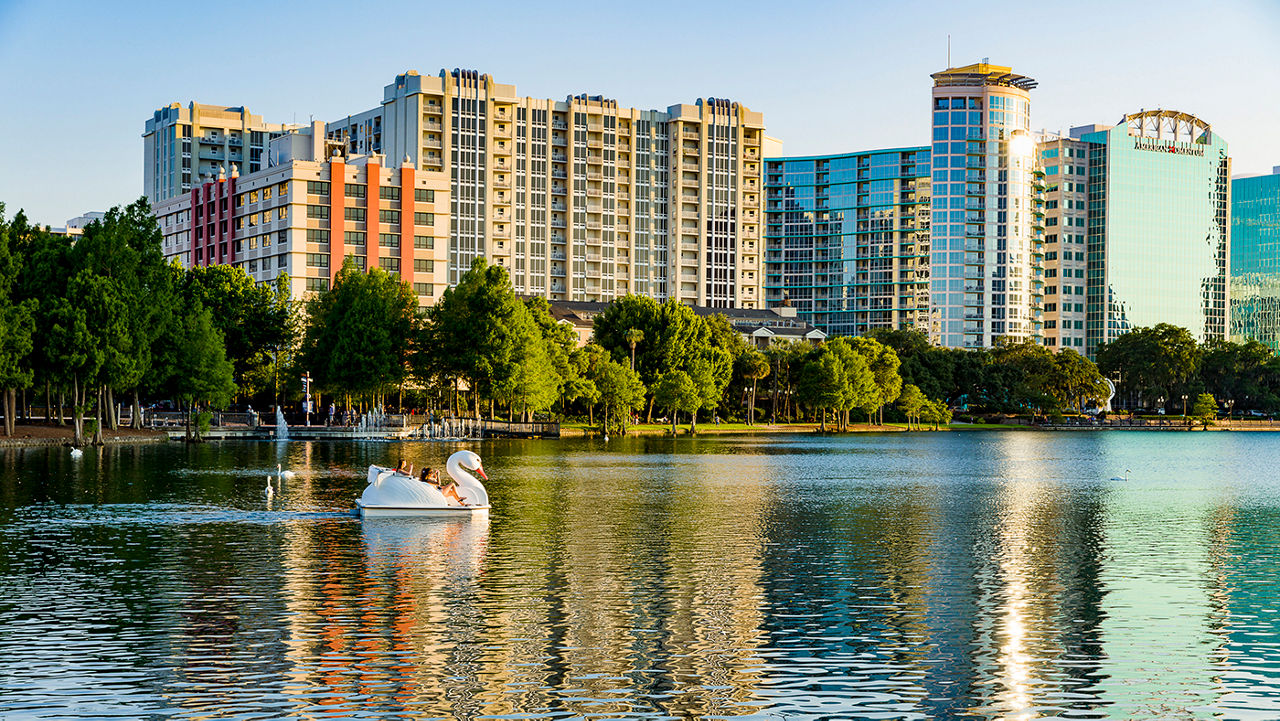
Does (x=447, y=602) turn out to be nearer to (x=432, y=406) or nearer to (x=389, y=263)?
(x=432, y=406)

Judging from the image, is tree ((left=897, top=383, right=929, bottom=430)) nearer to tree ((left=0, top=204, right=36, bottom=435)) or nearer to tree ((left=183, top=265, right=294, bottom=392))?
tree ((left=183, top=265, right=294, bottom=392))

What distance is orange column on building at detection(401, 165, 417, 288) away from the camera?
18338 centimetres

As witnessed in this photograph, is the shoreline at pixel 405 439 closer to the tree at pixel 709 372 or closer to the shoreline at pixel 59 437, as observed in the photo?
the shoreline at pixel 59 437

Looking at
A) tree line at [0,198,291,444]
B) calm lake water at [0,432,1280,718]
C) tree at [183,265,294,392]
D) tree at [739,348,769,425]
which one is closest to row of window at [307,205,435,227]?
tree at [183,265,294,392]

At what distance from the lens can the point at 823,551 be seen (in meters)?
39.8

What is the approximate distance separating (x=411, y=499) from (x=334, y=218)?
140765 mm

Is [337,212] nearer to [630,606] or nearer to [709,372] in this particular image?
[709,372]

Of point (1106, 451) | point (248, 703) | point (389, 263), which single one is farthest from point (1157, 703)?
point (389, 263)

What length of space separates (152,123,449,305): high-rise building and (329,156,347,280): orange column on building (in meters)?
0.14

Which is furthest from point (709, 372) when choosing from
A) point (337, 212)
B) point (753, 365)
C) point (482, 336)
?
point (337, 212)

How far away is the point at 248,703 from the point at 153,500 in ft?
115

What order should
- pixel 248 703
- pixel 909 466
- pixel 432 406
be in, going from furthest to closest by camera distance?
pixel 432 406, pixel 909 466, pixel 248 703

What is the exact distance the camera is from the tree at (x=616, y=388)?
145500mm

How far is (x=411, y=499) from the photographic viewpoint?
1818 inches
